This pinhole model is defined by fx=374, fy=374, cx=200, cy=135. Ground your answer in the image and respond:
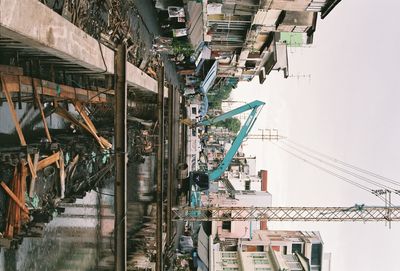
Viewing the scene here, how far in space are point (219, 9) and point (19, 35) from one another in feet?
55.0

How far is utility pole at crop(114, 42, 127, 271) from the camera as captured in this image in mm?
8344

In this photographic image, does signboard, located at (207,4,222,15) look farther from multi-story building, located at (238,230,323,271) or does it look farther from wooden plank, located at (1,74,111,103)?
multi-story building, located at (238,230,323,271)

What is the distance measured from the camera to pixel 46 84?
23.5 feet

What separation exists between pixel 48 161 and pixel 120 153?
1.66 metres

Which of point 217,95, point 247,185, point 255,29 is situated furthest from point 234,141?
point 217,95

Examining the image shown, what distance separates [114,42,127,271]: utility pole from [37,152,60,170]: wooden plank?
4.33 ft

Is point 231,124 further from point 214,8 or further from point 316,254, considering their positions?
point 214,8

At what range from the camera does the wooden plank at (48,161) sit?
6.90 m

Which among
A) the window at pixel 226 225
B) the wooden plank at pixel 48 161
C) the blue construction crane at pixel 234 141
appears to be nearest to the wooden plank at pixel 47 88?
the wooden plank at pixel 48 161

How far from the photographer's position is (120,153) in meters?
8.42

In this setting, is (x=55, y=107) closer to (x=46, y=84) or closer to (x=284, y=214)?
(x=46, y=84)

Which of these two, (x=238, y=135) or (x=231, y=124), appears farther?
(x=231, y=124)

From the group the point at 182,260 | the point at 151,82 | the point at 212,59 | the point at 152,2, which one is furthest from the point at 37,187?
the point at 212,59

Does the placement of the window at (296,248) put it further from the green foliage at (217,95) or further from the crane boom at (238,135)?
the green foliage at (217,95)
